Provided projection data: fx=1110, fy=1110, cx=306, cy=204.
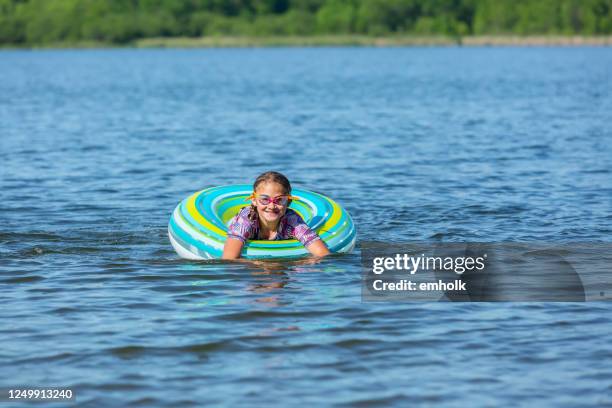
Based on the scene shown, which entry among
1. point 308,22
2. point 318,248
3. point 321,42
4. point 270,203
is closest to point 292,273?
point 318,248

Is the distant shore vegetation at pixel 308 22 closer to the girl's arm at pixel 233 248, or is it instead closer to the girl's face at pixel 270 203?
the girl's arm at pixel 233 248

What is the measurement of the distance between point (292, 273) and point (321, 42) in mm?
122869

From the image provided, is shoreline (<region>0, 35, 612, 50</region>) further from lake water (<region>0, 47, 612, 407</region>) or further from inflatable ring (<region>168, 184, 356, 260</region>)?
inflatable ring (<region>168, 184, 356, 260</region>)

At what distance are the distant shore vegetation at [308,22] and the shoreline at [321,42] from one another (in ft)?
0.78

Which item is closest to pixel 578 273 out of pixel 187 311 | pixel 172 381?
pixel 187 311

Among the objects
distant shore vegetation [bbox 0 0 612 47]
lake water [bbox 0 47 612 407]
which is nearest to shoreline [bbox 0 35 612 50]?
distant shore vegetation [bbox 0 0 612 47]

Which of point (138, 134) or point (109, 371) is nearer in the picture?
point (109, 371)

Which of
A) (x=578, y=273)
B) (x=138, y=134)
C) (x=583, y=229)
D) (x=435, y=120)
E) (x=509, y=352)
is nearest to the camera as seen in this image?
(x=509, y=352)

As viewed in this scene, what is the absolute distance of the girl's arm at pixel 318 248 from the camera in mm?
9562

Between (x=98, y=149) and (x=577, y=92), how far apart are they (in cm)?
2165

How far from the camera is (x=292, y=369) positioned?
22.6ft

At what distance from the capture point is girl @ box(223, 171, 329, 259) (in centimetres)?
901

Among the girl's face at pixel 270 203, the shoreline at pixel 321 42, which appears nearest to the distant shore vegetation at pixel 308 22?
the shoreline at pixel 321 42

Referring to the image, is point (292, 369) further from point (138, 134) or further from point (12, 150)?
point (138, 134)
